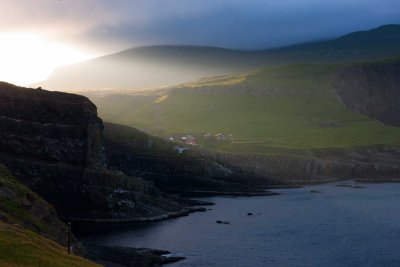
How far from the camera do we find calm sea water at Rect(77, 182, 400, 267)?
88363 millimetres

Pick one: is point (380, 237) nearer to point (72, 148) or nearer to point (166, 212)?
point (166, 212)

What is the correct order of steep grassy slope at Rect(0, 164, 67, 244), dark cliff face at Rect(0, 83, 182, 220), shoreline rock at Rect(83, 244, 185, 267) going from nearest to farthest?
steep grassy slope at Rect(0, 164, 67, 244) → shoreline rock at Rect(83, 244, 185, 267) → dark cliff face at Rect(0, 83, 182, 220)

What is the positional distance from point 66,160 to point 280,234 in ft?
182

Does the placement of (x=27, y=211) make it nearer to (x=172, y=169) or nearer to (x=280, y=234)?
(x=280, y=234)

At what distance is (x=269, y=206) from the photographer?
485ft

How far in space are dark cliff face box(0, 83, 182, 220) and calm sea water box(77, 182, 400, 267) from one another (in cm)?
935

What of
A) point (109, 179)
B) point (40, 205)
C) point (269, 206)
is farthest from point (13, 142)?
point (269, 206)

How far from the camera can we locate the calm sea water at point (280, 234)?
88363 millimetres

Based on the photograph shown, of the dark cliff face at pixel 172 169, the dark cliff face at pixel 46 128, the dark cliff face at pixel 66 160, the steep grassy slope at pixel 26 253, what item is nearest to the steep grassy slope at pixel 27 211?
the steep grassy slope at pixel 26 253

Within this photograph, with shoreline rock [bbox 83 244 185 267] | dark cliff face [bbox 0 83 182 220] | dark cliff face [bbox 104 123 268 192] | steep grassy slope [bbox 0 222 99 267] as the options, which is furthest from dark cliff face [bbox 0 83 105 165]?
steep grassy slope [bbox 0 222 99 267]

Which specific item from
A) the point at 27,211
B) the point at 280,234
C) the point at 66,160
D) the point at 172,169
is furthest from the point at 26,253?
the point at 172,169

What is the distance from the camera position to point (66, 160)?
132000mm

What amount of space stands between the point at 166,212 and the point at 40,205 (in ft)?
177

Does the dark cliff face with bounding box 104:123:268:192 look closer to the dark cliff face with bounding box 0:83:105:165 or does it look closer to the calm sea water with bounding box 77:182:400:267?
the calm sea water with bounding box 77:182:400:267
